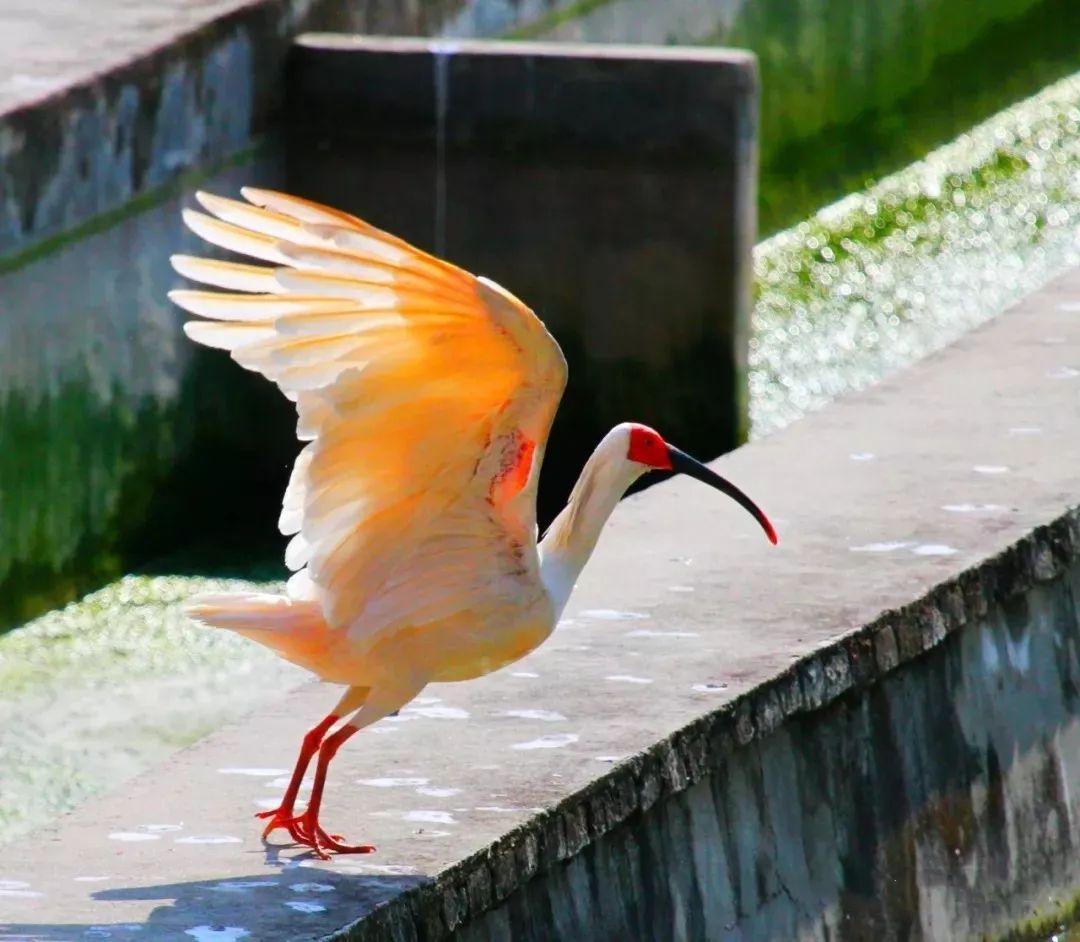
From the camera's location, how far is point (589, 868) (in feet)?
14.3

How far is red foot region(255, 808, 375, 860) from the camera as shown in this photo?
13.2ft

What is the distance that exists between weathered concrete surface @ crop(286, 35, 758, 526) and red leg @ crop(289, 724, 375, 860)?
4296 mm

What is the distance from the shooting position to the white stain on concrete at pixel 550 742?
14.8ft

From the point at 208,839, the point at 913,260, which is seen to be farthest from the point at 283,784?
the point at 913,260

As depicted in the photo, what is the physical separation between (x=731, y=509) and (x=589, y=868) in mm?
1649

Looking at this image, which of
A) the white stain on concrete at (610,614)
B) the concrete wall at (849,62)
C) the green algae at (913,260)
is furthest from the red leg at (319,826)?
the concrete wall at (849,62)

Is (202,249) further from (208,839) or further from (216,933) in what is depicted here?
(216,933)

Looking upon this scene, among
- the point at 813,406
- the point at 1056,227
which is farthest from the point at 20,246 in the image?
the point at 1056,227

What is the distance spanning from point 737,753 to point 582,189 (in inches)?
159

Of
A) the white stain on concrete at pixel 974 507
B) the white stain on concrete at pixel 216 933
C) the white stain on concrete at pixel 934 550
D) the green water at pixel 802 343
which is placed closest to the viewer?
the white stain on concrete at pixel 216 933

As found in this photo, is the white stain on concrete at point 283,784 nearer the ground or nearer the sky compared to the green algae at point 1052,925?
nearer the sky

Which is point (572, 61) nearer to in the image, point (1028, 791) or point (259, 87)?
point (259, 87)

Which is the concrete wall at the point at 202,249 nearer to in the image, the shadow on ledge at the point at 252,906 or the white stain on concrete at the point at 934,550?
the white stain on concrete at the point at 934,550

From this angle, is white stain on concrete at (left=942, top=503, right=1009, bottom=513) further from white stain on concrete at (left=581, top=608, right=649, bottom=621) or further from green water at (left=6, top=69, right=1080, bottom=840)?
green water at (left=6, top=69, right=1080, bottom=840)
